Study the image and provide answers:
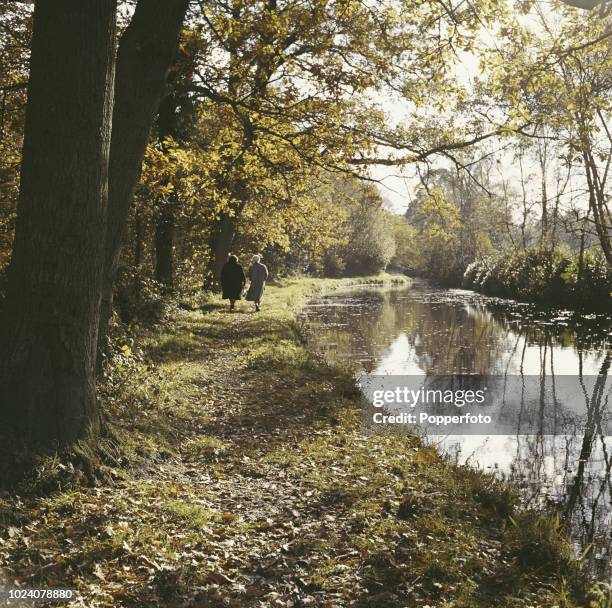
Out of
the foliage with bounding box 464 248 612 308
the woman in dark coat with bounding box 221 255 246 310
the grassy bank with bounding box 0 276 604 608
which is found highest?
the foliage with bounding box 464 248 612 308

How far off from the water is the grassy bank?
895 mm

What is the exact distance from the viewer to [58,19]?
500cm

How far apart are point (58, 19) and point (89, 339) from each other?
110 inches

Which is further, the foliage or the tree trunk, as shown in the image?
the foliage

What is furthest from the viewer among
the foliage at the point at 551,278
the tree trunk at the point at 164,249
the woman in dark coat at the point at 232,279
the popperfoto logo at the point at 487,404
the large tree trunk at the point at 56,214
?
the foliage at the point at 551,278

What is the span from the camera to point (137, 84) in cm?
641

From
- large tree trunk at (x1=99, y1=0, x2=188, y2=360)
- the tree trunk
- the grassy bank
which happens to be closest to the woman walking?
the tree trunk

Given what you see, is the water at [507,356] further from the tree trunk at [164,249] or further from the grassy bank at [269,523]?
the tree trunk at [164,249]

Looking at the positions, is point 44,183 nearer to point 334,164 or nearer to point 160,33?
point 160,33

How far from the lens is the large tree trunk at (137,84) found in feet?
20.6

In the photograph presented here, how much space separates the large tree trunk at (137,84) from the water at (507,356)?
18.6ft

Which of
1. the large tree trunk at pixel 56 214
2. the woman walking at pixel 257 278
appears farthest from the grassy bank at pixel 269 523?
the woman walking at pixel 257 278

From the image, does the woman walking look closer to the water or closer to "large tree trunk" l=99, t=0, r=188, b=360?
the water

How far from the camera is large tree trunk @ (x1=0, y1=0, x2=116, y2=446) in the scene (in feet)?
16.6
